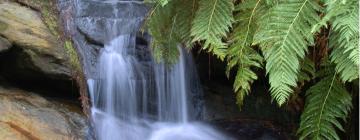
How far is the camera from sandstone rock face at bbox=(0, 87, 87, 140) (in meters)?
3.14

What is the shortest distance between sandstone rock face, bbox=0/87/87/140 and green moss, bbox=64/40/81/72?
0.38m

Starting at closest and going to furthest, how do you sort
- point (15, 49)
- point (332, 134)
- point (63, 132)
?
point (332, 134) → point (63, 132) → point (15, 49)

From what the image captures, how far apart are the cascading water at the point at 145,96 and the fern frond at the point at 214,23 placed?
146cm

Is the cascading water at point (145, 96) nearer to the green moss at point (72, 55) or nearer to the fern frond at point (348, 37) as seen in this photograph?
the green moss at point (72, 55)

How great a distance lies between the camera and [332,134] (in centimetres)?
262

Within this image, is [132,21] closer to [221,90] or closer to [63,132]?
[221,90]

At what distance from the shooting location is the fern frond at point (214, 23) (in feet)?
8.71

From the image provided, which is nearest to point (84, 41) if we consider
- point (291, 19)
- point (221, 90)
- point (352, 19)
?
point (221, 90)

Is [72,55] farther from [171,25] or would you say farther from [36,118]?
[171,25]

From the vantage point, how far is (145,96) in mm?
4453

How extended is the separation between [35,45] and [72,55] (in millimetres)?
328

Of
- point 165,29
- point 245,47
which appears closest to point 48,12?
point 165,29

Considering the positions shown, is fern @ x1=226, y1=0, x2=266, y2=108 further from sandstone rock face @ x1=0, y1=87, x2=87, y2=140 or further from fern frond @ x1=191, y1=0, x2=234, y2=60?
sandstone rock face @ x1=0, y1=87, x2=87, y2=140

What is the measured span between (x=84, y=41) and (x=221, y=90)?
152 cm
